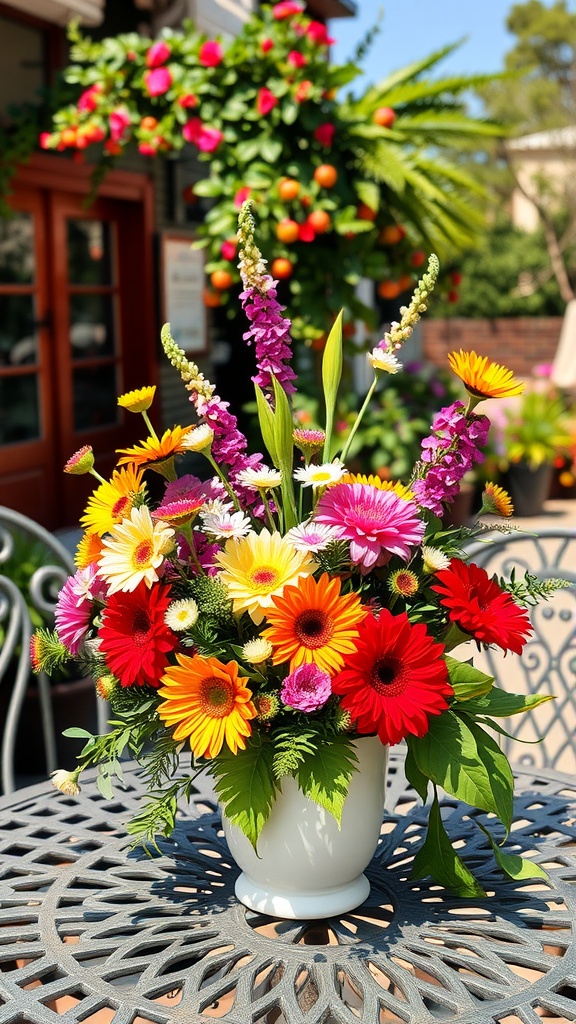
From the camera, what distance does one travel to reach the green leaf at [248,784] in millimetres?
1050

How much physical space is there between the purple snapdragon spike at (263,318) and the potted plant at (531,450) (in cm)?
633

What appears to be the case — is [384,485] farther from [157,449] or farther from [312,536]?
[157,449]

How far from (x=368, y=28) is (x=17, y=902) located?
416cm

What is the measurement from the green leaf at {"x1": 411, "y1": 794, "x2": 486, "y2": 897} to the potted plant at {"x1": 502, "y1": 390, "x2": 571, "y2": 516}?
6.28 m

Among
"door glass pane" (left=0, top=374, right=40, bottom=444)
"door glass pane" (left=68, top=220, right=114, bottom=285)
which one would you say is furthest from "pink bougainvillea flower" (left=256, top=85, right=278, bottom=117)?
"door glass pane" (left=0, top=374, right=40, bottom=444)

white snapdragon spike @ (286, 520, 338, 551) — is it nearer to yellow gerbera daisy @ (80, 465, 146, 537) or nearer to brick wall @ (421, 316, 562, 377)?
yellow gerbera daisy @ (80, 465, 146, 537)

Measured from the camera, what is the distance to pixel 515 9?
27.2 m

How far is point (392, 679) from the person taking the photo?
1.03 m

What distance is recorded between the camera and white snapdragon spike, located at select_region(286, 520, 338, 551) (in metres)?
1.04

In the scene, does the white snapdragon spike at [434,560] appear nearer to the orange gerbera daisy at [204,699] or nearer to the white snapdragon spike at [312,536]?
the white snapdragon spike at [312,536]

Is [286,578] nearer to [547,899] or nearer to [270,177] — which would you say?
[547,899]

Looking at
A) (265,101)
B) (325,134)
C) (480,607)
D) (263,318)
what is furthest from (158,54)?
(480,607)

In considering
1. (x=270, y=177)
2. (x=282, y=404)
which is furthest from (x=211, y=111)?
(x=282, y=404)

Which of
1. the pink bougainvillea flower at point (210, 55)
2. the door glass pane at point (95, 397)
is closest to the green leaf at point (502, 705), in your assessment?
the pink bougainvillea flower at point (210, 55)
